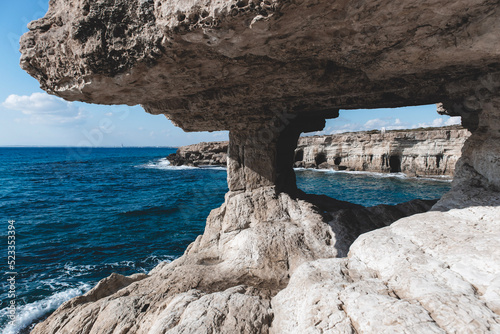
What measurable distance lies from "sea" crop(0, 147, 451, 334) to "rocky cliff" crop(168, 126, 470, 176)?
114 inches

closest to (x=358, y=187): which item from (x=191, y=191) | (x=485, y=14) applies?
(x=191, y=191)

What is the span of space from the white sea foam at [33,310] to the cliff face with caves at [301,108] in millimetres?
4718

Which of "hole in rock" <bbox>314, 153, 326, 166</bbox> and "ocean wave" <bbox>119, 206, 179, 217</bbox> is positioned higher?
"hole in rock" <bbox>314, 153, 326, 166</bbox>

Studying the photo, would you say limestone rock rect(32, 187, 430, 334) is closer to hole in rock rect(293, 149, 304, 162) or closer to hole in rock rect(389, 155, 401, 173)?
hole in rock rect(389, 155, 401, 173)

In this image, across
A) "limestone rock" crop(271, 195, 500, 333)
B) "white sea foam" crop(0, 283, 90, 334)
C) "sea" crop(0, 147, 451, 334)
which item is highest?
"limestone rock" crop(271, 195, 500, 333)

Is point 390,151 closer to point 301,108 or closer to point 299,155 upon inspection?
point 299,155

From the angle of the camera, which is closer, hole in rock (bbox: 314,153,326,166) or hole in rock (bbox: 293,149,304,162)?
hole in rock (bbox: 314,153,326,166)

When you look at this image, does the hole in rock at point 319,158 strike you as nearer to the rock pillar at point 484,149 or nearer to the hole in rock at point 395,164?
the hole in rock at point 395,164

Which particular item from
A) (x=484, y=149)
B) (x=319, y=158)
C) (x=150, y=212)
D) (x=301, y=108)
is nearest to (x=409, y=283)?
(x=484, y=149)

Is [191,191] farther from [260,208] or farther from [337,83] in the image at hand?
[337,83]

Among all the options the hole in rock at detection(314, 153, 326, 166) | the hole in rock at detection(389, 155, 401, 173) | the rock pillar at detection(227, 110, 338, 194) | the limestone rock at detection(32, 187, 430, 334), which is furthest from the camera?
the hole in rock at detection(314, 153, 326, 166)

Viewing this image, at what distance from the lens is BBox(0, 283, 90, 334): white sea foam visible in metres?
8.34

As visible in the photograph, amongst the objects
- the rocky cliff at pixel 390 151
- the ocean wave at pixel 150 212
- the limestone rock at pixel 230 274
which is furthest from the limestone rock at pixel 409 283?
the rocky cliff at pixel 390 151

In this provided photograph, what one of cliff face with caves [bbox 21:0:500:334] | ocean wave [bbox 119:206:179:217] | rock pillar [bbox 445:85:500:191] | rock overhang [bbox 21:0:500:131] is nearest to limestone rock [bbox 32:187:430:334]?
cliff face with caves [bbox 21:0:500:334]
